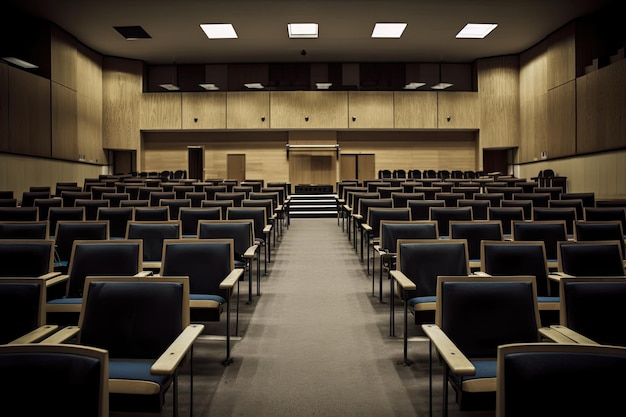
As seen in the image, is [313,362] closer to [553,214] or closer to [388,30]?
[553,214]

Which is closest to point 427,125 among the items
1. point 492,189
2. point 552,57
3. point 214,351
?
point 552,57

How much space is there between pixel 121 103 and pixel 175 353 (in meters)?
15.4

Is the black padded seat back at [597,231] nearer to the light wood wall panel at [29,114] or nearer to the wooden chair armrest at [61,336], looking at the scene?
the wooden chair armrest at [61,336]

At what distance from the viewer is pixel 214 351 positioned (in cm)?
340

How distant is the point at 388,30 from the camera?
1311 cm

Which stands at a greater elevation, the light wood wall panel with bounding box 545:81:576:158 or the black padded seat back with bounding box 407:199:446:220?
the light wood wall panel with bounding box 545:81:576:158

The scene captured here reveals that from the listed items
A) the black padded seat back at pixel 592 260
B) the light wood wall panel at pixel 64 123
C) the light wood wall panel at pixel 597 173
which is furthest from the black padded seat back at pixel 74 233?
the light wood wall panel at pixel 597 173

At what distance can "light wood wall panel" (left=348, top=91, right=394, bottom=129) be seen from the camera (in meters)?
16.0

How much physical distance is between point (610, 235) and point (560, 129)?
33.3 ft

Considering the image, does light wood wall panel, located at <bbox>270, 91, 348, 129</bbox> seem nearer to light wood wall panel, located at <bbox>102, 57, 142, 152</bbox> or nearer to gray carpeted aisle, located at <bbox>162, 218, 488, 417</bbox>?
light wood wall panel, located at <bbox>102, 57, 142, 152</bbox>

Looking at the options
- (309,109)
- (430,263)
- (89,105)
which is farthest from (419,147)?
(430,263)

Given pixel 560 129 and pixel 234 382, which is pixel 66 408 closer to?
pixel 234 382

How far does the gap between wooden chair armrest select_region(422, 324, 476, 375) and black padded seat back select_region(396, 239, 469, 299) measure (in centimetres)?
109

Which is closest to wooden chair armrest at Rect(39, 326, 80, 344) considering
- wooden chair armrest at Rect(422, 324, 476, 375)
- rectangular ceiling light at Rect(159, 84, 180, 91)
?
wooden chair armrest at Rect(422, 324, 476, 375)
